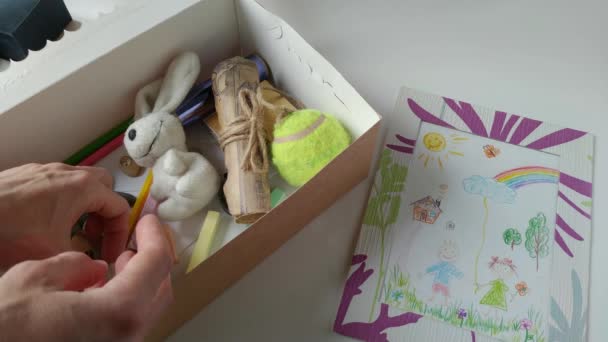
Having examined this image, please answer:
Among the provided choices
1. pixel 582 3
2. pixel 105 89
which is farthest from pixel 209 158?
pixel 582 3

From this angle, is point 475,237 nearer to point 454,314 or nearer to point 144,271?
point 454,314

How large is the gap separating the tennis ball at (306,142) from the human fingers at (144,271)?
0.19 m

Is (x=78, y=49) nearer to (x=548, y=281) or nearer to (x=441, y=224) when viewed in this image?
(x=441, y=224)

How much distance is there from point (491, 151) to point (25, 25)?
0.65 metres

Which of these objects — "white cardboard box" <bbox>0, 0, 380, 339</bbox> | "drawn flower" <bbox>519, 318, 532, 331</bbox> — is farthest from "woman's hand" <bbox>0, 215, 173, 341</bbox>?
"drawn flower" <bbox>519, 318, 532, 331</bbox>

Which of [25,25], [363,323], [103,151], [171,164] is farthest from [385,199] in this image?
[25,25]

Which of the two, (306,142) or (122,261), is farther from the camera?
(306,142)

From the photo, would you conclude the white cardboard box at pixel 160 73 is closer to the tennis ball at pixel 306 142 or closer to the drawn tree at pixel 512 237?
the tennis ball at pixel 306 142

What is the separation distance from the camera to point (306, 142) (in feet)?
2.00

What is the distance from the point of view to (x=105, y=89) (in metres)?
0.65

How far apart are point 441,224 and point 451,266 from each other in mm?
57

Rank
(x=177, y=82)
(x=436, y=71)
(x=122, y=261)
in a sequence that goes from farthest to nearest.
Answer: (x=436, y=71) → (x=177, y=82) → (x=122, y=261)

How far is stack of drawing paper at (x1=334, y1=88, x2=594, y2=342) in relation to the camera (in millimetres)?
613

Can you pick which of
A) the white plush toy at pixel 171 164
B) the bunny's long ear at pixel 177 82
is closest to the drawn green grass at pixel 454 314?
the white plush toy at pixel 171 164
